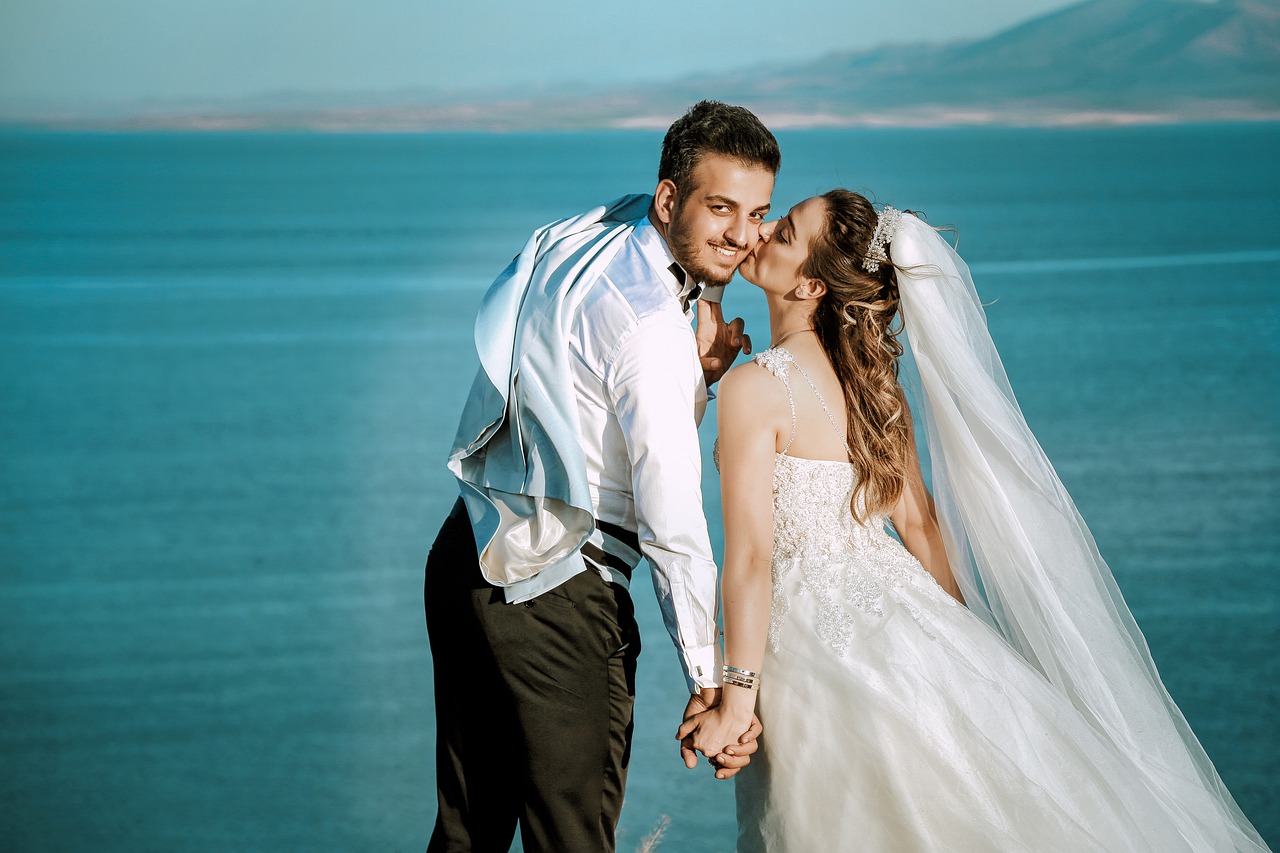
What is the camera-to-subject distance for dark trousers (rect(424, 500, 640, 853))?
5.41ft

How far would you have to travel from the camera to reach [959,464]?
1917mm

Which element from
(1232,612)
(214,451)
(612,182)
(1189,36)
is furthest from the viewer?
(1189,36)

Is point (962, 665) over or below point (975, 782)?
over

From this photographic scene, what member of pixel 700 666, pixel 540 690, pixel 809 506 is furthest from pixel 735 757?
pixel 809 506

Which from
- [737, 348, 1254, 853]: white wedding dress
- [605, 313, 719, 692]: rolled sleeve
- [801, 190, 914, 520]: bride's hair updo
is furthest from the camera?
[801, 190, 914, 520]: bride's hair updo

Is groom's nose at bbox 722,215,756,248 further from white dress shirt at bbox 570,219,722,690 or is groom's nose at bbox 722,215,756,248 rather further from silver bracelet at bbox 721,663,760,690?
silver bracelet at bbox 721,663,760,690

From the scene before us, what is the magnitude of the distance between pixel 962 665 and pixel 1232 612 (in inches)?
67.3

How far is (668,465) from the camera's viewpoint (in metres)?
1.54

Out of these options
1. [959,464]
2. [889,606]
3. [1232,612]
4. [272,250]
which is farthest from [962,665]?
[272,250]

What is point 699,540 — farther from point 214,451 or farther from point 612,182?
point 612,182

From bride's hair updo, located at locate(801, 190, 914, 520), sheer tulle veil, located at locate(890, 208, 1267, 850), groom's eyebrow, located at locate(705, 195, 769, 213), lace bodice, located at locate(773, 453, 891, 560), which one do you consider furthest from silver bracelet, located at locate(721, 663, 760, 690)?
groom's eyebrow, located at locate(705, 195, 769, 213)

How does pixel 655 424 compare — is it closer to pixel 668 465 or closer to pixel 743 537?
pixel 668 465

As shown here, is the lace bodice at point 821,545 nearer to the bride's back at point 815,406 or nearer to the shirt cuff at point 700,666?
the bride's back at point 815,406

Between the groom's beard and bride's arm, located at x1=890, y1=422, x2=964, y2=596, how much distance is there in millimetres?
479
